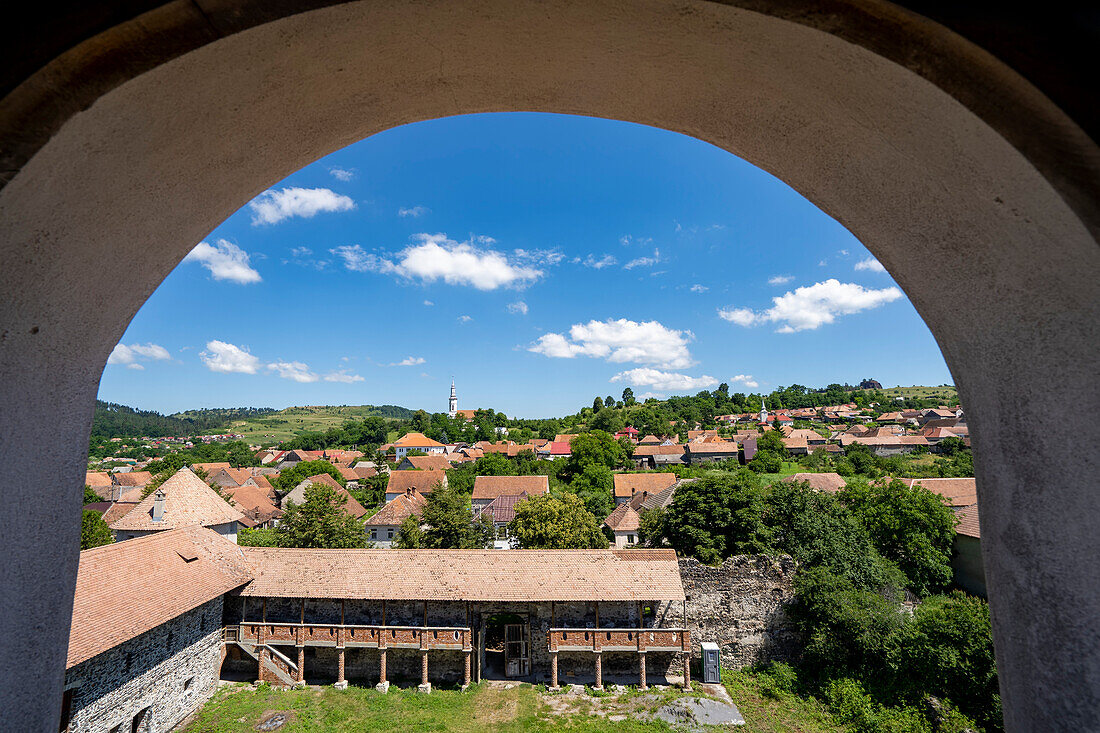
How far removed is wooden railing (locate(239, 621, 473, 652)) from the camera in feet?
55.4

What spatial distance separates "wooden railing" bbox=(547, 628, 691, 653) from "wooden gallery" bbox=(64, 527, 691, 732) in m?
0.04

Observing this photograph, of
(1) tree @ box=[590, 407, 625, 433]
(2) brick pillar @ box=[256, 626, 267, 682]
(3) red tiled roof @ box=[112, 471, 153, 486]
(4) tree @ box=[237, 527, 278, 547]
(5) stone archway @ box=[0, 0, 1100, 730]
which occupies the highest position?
(5) stone archway @ box=[0, 0, 1100, 730]

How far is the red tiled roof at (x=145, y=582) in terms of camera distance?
1221cm

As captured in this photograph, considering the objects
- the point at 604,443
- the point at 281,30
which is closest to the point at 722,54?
the point at 281,30

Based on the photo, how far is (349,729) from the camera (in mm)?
13961

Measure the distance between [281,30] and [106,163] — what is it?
27.1 inches

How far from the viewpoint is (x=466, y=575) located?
17.8 metres

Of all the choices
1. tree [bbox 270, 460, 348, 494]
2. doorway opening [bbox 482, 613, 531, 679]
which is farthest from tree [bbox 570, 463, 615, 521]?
tree [bbox 270, 460, 348, 494]

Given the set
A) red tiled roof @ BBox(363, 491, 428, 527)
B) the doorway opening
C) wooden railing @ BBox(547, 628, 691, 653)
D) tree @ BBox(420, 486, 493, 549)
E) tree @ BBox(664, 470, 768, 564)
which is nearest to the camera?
wooden railing @ BBox(547, 628, 691, 653)

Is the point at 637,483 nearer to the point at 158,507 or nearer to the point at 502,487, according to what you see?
the point at 502,487

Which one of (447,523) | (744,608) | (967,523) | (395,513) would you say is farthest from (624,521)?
(967,523)

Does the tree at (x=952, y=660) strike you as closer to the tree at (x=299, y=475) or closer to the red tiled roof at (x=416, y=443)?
the tree at (x=299, y=475)

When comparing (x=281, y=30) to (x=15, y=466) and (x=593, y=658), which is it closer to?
(x=15, y=466)

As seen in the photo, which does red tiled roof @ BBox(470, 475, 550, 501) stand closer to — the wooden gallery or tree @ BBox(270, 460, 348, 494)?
tree @ BBox(270, 460, 348, 494)
